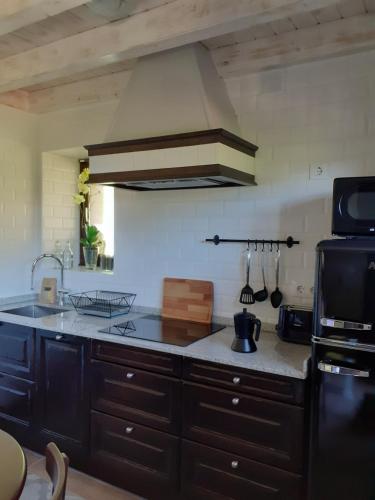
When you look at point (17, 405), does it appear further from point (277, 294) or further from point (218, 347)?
point (277, 294)

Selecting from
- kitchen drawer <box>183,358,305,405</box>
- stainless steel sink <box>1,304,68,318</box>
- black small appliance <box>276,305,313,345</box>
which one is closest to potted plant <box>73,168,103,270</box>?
stainless steel sink <box>1,304,68,318</box>

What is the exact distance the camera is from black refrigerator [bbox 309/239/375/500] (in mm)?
1705

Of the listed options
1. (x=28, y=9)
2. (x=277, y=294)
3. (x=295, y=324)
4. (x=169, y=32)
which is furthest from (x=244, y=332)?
(x=28, y=9)

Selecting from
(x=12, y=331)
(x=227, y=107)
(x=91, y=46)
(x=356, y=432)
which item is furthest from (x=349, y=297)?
(x=12, y=331)

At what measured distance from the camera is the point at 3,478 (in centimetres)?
120

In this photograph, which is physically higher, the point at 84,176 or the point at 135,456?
the point at 84,176

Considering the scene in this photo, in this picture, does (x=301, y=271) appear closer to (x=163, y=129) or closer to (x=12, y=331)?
(x=163, y=129)

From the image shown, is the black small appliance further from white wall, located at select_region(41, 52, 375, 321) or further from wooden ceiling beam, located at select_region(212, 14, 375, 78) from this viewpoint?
wooden ceiling beam, located at select_region(212, 14, 375, 78)

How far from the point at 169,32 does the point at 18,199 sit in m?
2.03

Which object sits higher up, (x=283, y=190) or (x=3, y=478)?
(x=283, y=190)

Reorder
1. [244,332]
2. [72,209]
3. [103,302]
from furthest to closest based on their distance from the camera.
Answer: [72,209], [103,302], [244,332]

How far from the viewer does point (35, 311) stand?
3.27 metres

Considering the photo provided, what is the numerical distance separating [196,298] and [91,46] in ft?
5.24

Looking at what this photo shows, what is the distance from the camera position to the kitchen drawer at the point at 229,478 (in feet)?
6.17
